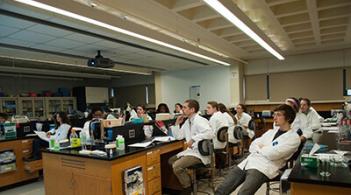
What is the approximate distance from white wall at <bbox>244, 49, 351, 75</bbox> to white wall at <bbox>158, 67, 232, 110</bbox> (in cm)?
91

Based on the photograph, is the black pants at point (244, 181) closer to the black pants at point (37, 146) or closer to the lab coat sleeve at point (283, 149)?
the lab coat sleeve at point (283, 149)

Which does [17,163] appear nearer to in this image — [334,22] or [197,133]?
[197,133]

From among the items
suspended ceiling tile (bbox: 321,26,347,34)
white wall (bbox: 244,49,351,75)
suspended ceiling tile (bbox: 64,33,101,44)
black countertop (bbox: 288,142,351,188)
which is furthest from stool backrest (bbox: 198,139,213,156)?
white wall (bbox: 244,49,351,75)

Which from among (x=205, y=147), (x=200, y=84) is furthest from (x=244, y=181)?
(x=200, y=84)

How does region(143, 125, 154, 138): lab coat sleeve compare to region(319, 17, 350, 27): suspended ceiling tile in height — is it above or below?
below

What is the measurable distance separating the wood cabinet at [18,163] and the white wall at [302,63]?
677 centimetres

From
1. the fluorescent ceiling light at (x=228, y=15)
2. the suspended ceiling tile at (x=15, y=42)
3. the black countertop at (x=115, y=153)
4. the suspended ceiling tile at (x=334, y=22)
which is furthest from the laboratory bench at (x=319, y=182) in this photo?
the suspended ceiling tile at (x=15, y=42)

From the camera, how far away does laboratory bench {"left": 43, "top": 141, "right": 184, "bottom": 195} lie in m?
2.58

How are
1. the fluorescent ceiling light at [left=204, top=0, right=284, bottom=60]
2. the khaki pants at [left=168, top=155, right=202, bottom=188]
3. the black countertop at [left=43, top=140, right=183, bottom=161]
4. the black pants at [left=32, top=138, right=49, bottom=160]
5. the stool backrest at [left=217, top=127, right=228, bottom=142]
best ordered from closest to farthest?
1. the black countertop at [left=43, top=140, right=183, bottom=161]
2. the fluorescent ceiling light at [left=204, top=0, right=284, bottom=60]
3. the khaki pants at [left=168, top=155, right=202, bottom=188]
4. the stool backrest at [left=217, top=127, right=228, bottom=142]
5. the black pants at [left=32, top=138, right=49, bottom=160]

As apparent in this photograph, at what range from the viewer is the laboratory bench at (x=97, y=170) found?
258cm

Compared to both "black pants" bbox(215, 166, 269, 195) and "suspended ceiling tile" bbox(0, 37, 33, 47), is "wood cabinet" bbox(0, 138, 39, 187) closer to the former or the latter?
"suspended ceiling tile" bbox(0, 37, 33, 47)

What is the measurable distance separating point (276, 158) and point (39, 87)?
31.7 feet

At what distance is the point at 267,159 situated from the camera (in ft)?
7.85

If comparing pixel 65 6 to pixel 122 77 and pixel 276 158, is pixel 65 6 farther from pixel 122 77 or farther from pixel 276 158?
pixel 122 77
